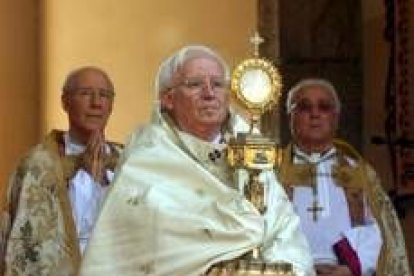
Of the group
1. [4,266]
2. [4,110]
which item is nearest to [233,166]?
[4,266]

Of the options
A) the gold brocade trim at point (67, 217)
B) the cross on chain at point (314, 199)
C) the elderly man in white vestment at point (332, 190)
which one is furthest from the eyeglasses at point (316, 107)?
the gold brocade trim at point (67, 217)

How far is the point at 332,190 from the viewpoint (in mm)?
5051

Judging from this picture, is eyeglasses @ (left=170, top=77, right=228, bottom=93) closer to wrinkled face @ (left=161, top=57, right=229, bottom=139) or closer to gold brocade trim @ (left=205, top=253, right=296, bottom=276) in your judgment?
wrinkled face @ (left=161, top=57, right=229, bottom=139)

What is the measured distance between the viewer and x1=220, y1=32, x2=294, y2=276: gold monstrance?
12.5 feet

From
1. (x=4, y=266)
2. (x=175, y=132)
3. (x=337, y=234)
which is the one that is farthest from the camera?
(x=4, y=266)

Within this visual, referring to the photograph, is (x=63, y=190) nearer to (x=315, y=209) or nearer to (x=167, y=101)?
(x=315, y=209)

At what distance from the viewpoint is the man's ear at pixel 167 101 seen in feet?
13.5

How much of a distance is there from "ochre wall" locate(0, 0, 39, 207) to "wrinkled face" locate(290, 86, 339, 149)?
10.8 ft

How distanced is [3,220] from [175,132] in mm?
1456

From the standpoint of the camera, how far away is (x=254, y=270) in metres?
3.71

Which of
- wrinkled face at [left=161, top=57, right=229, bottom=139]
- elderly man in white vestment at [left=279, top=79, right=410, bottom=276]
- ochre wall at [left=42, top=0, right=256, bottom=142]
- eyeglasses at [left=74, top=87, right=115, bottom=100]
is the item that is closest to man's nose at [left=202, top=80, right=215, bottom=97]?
wrinkled face at [left=161, top=57, right=229, bottom=139]

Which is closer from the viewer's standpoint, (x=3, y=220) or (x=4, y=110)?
(x=3, y=220)

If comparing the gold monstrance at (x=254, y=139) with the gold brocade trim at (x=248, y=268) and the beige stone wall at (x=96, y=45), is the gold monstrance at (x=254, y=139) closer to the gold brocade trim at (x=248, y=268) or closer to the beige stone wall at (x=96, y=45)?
the gold brocade trim at (x=248, y=268)

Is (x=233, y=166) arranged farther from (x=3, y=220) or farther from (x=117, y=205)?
(x=3, y=220)
